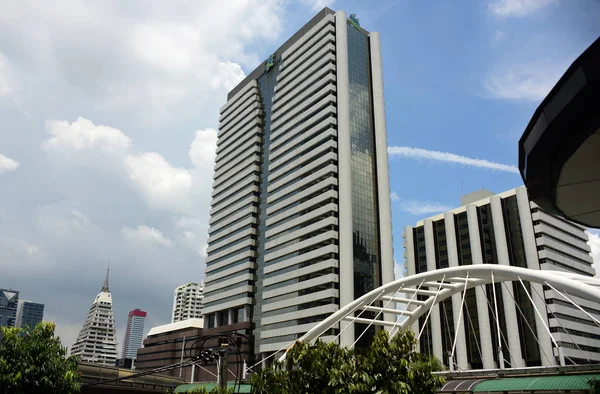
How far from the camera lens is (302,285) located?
313ft

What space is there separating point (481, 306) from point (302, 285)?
35.9m

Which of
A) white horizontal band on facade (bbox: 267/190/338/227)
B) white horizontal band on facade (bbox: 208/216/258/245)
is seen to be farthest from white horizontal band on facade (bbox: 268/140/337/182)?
white horizontal band on facade (bbox: 208/216/258/245)

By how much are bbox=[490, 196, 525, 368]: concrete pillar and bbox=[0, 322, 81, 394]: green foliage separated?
73.6m

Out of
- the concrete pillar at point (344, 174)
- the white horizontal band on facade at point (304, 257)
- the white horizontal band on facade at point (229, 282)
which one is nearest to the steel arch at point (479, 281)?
the concrete pillar at point (344, 174)

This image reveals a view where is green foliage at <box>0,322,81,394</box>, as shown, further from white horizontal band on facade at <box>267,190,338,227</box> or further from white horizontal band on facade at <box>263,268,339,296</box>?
white horizontal band on facade at <box>267,190,338,227</box>

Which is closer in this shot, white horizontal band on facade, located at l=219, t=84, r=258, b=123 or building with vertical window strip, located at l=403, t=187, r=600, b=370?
building with vertical window strip, located at l=403, t=187, r=600, b=370

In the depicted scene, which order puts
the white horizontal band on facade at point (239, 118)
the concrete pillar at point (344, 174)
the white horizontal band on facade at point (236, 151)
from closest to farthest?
the concrete pillar at point (344, 174)
the white horizontal band on facade at point (236, 151)
the white horizontal band on facade at point (239, 118)

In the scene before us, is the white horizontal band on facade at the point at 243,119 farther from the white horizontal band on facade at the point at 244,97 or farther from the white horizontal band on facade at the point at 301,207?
the white horizontal band on facade at the point at 301,207

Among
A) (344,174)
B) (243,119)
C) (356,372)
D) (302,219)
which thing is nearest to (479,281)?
(356,372)

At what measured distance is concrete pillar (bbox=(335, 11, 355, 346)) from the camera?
89375 mm

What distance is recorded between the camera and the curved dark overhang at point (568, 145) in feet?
40.5

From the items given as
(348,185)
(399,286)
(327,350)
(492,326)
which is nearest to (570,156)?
(327,350)

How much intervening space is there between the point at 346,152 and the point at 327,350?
264 ft

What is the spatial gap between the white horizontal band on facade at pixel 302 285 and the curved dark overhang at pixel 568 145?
239ft
